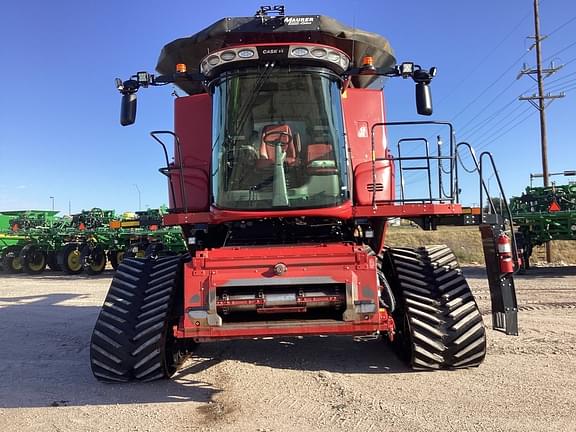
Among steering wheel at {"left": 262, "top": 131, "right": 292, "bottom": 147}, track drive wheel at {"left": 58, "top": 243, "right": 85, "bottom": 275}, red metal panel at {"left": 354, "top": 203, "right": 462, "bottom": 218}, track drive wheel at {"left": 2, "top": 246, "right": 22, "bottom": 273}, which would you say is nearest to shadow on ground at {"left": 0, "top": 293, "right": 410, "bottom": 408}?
red metal panel at {"left": 354, "top": 203, "right": 462, "bottom": 218}

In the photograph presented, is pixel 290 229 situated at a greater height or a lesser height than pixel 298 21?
lesser

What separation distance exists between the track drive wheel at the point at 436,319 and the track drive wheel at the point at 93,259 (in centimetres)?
1682

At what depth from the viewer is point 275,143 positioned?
17.5 ft

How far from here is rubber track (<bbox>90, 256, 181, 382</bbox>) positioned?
497cm

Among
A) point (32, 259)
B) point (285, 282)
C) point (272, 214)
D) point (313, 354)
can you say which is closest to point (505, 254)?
point (285, 282)

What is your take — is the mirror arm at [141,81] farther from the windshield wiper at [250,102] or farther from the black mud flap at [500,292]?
the black mud flap at [500,292]

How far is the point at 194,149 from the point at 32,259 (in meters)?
18.4

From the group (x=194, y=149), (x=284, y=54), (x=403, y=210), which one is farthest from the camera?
(x=194, y=149)

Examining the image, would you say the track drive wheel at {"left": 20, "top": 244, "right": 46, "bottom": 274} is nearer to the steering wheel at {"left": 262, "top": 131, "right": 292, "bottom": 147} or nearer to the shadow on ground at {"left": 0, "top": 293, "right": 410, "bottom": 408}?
the shadow on ground at {"left": 0, "top": 293, "right": 410, "bottom": 408}

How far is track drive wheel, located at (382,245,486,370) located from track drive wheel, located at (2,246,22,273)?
20786mm

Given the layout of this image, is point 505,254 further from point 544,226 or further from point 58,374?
point 544,226

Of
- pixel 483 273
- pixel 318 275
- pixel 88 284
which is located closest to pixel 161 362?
pixel 318 275

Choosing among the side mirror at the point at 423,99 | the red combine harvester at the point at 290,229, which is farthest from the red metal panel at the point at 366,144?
the side mirror at the point at 423,99

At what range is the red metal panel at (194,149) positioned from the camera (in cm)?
595
